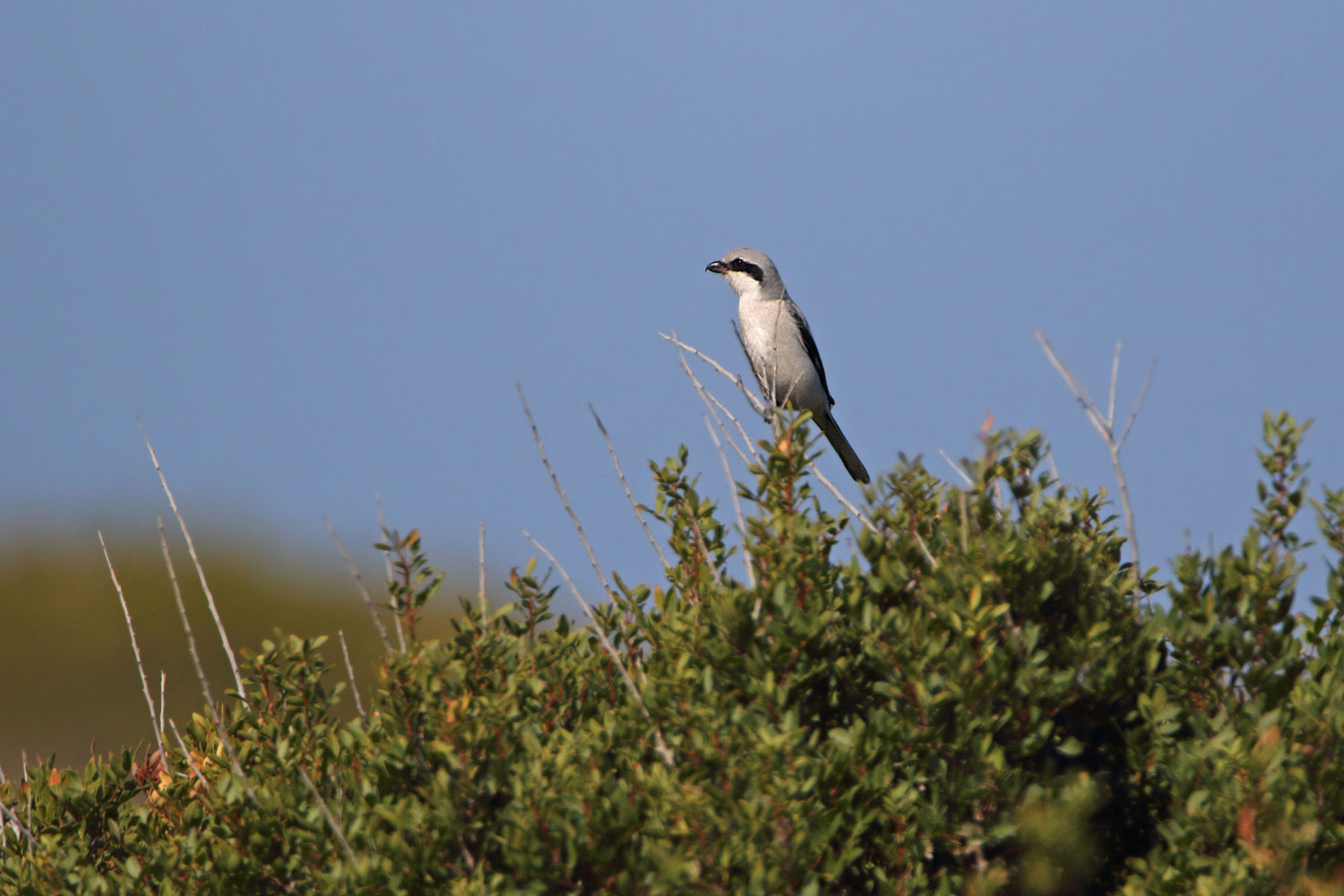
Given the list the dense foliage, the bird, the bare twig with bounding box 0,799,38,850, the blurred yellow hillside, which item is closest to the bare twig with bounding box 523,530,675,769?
the dense foliage

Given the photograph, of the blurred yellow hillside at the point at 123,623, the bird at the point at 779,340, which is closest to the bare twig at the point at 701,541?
the bird at the point at 779,340

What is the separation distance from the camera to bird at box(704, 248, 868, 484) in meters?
9.19

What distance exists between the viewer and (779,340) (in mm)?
9234

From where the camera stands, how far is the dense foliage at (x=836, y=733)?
3.00m

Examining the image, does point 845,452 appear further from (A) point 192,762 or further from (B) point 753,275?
(A) point 192,762

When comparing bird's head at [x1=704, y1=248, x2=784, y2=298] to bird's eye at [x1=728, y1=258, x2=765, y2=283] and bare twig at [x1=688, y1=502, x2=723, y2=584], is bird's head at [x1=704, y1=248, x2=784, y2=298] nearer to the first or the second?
bird's eye at [x1=728, y1=258, x2=765, y2=283]

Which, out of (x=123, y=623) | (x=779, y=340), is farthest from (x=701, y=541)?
(x=123, y=623)

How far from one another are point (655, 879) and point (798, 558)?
1.07 m

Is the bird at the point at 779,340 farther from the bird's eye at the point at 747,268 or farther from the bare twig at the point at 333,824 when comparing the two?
the bare twig at the point at 333,824

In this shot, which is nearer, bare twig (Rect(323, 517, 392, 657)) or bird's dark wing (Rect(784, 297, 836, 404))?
bare twig (Rect(323, 517, 392, 657))

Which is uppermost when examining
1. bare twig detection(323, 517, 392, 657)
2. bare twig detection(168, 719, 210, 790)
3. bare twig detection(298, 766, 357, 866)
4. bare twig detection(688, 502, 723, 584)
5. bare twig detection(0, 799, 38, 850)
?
bare twig detection(688, 502, 723, 584)

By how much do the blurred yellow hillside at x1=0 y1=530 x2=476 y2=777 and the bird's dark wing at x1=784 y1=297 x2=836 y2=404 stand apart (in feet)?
22.7

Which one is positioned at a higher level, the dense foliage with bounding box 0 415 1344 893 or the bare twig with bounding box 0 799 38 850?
the dense foliage with bounding box 0 415 1344 893

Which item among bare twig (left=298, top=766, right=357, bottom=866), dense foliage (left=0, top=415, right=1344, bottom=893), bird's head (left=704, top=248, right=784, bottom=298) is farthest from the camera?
bird's head (left=704, top=248, right=784, bottom=298)
